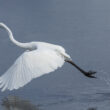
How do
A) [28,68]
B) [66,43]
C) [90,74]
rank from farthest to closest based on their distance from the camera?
[66,43], [90,74], [28,68]

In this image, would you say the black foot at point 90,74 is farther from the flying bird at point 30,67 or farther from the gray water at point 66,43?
the flying bird at point 30,67

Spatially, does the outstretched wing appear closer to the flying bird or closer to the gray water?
the flying bird

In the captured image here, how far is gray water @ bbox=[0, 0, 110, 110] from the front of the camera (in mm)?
8695

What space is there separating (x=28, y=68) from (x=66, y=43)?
10.2ft

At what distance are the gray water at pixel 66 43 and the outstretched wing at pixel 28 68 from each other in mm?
733

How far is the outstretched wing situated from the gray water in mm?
733

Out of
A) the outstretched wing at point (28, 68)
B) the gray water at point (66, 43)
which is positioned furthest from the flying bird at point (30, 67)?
the gray water at point (66, 43)

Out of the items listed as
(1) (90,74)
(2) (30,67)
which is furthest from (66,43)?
(2) (30,67)

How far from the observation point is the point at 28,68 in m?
7.61

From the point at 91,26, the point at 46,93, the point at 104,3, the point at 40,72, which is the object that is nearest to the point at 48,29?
the point at 91,26

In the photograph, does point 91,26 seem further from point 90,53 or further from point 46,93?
point 46,93

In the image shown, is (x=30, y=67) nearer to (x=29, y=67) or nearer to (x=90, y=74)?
(x=29, y=67)

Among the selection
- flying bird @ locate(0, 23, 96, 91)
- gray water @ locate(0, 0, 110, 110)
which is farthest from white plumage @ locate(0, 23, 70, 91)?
gray water @ locate(0, 0, 110, 110)

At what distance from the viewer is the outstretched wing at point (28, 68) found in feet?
24.2
